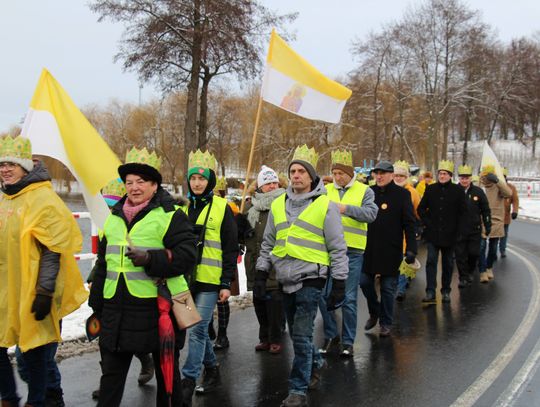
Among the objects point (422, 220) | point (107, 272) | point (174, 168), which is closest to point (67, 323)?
point (107, 272)

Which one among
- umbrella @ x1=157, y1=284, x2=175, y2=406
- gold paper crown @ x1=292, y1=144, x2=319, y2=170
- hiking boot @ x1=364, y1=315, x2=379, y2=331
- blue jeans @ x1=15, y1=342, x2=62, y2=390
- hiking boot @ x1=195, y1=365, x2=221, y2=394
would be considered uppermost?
gold paper crown @ x1=292, y1=144, x2=319, y2=170

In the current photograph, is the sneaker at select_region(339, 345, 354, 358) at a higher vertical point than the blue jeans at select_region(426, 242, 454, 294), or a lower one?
lower

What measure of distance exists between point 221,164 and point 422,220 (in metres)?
40.2

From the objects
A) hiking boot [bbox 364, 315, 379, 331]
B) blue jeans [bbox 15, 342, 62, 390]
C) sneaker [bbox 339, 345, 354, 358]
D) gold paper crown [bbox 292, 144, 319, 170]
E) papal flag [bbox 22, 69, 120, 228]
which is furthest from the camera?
hiking boot [bbox 364, 315, 379, 331]

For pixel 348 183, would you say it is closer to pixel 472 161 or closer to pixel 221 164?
pixel 221 164

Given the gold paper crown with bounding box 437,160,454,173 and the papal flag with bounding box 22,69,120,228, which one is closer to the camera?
the papal flag with bounding box 22,69,120,228

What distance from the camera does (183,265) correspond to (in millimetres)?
3709

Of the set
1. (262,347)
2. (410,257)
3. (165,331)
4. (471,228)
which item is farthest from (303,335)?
(471,228)

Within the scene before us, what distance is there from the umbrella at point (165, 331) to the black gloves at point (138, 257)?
0.27 metres

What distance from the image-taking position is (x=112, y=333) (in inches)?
142

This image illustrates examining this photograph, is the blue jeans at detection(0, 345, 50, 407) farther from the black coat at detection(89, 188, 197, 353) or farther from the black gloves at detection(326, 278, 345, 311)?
the black gloves at detection(326, 278, 345, 311)

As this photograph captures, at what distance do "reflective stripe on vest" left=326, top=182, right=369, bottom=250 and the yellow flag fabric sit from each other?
8.16 feet

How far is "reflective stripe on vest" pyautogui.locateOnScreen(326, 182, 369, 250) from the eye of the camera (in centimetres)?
622

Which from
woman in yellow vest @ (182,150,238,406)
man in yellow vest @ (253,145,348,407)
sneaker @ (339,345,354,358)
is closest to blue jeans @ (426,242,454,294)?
sneaker @ (339,345,354,358)
